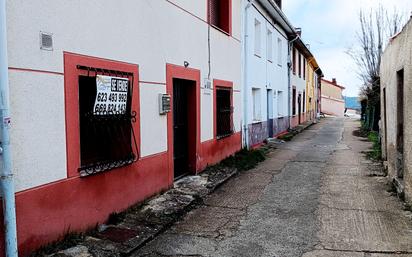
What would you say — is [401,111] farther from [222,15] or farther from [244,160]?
[222,15]

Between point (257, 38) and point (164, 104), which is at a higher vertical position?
point (257, 38)

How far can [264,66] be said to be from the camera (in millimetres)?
15148

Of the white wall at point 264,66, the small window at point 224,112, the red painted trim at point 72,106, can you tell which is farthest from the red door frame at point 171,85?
the white wall at point 264,66

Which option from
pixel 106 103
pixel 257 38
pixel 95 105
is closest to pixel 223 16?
pixel 257 38

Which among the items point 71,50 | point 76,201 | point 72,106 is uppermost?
point 71,50

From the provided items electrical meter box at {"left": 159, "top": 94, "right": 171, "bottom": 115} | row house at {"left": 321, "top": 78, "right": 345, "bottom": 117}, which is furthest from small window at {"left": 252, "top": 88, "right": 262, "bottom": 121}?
row house at {"left": 321, "top": 78, "right": 345, "bottom": 117}

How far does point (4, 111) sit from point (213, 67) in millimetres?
6380

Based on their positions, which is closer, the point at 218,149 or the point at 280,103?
the point at 218,149

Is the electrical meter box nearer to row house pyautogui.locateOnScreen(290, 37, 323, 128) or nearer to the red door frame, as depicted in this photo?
the red door frame

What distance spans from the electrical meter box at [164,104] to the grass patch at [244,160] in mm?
3272

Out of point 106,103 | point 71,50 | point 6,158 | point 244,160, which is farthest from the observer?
point 244,160

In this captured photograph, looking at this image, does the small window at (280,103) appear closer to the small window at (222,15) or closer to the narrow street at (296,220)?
the small window at (222,15)

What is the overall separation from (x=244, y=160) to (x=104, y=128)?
6.04 meters

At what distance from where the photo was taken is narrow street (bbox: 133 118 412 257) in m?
4.87
